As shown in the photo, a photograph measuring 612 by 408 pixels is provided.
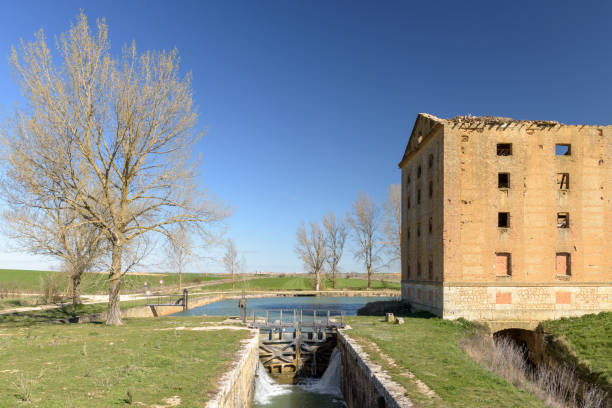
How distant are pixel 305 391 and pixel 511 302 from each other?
13509 millimetres

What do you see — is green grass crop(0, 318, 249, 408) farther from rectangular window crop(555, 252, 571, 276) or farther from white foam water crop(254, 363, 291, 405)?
rectangular window crop(555, 252, 571, 276)

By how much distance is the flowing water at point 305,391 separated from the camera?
18.8m

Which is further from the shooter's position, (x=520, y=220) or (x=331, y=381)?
(x=520, y=220)

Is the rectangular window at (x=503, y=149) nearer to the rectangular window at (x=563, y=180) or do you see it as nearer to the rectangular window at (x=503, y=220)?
the rectangular window at (x=563, y=180)

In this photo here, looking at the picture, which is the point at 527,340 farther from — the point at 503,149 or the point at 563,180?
the point at 503,149

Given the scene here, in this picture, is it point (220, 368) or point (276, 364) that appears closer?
point (220, 368)

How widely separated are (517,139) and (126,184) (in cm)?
2437

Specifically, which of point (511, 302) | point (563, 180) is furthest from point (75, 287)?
point (563, 180)

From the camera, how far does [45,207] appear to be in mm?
21766

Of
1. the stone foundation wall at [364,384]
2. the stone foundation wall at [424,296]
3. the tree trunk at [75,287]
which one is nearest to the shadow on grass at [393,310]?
the stone foundation wall at [424,296]

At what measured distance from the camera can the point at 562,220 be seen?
26.4 m

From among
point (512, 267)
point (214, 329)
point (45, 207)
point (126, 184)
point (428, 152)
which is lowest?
point (214, 329)

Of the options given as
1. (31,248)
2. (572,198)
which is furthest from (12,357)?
(572,198)

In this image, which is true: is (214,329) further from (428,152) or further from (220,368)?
(428,152)
